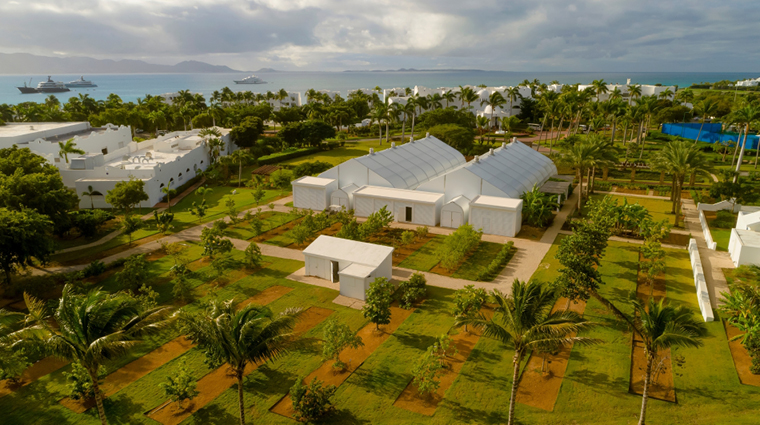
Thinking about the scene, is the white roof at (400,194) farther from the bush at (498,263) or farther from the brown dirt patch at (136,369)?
the brown dirt patch at (136,369)

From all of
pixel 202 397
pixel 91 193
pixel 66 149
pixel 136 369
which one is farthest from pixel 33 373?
pixel 66 149

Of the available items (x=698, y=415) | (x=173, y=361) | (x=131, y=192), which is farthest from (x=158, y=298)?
(x=698, y=415)

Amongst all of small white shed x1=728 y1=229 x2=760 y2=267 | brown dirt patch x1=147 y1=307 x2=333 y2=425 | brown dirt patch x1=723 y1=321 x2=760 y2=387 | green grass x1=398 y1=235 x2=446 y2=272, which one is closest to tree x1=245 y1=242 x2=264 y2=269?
green grass x1=398 y1=235 x2=446 y2=272

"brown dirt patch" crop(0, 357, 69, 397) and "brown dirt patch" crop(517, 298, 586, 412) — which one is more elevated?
"brown dirt patch" crop(517, 298, 586, 412)

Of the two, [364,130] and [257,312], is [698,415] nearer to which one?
[257,312]

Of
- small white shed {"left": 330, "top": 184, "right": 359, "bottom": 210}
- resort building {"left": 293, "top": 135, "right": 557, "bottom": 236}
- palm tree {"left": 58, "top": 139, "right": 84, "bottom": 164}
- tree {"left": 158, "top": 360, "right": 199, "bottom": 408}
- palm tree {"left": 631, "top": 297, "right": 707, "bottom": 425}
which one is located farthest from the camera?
palm tree {"left": 58, "top": 139, "right": 84, "bottom": 164}

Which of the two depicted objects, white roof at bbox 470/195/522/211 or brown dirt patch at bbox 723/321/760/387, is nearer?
brown dirt patch at bbox 723/321/760/387

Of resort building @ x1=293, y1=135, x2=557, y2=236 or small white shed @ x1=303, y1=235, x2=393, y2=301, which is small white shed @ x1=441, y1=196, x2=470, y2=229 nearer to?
resort building @ x1=293, y1=135, x2=557, y2=236
